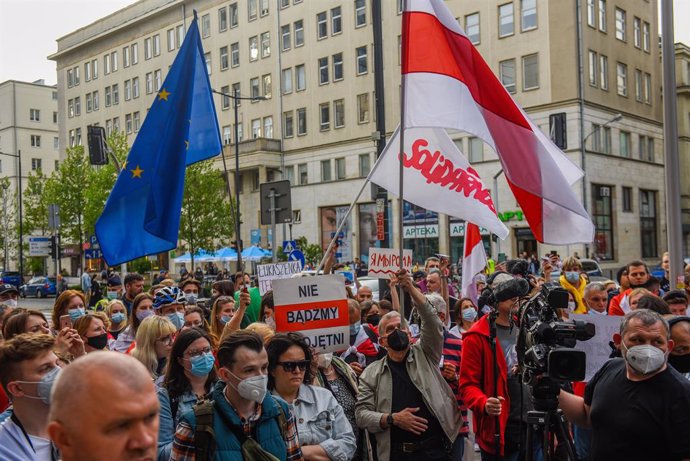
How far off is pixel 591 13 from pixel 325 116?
18.8 m

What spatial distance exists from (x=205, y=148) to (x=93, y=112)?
6869cm

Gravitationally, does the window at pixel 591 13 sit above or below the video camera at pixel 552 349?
above

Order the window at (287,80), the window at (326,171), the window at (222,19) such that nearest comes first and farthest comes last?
the window at (326,171)
the window at (287,80)
the window at (222,19)

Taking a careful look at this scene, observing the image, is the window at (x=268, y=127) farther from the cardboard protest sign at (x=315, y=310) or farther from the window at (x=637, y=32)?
the cardboard protest sign at (x=315, y=310)

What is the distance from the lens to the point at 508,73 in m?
42.3

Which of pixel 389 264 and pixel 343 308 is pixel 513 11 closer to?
pixel 389 264

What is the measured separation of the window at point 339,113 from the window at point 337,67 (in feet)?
5.18

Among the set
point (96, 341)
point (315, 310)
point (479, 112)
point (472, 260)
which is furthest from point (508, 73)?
point (96, 341)

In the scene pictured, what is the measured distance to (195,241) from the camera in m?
43.1

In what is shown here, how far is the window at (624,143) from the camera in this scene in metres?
44.6

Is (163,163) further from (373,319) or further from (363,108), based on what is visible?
(363,108)

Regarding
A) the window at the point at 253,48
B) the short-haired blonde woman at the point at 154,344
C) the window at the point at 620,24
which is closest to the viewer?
the short-haired blonde woman at the point at 154,344

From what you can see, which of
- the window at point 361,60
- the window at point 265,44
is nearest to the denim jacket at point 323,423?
the window at point 361,60

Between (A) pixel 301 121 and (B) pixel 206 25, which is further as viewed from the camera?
(B) pixel 206 25
